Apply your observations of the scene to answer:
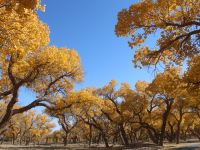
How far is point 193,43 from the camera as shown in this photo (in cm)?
1282

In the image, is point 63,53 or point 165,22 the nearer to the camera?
point 165,22

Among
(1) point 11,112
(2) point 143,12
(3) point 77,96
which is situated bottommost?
(1) point 11,112

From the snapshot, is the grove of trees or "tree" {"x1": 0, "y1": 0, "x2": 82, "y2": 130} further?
"tree" {"x1": 0, "y1": 0, "x2": 82, "y2": 130}

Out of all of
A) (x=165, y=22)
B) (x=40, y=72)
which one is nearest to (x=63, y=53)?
(x=40, y=72)

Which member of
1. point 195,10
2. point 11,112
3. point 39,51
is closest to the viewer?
point 195,10

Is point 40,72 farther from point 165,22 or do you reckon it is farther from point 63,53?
point 165,22

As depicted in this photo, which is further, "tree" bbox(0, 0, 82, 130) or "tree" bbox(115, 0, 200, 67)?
"tree" bbox(0, 0, 82, 130)

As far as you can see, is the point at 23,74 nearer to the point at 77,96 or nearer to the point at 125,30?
the point at 77,96

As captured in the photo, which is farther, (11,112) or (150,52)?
(11,112)

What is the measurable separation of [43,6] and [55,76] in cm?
1242

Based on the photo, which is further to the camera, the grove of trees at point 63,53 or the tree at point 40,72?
the tree at point 40,72

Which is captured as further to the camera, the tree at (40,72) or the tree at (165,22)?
the tree at (40,72)

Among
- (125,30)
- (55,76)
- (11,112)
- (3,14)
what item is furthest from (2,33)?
(55,76)

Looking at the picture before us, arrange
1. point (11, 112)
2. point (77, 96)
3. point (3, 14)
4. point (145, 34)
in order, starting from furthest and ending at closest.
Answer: point (77, 96) → point (11, 112) → point (145, 34) → point (3, 14)
